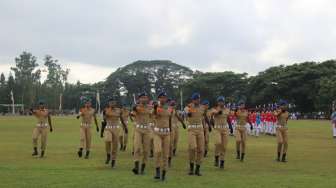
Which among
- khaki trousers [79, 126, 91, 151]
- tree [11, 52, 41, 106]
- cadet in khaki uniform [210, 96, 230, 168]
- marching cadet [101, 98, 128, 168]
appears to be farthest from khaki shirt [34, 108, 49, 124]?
tree [11, 52, 41, 106]

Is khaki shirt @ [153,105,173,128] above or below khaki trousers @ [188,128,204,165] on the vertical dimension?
above

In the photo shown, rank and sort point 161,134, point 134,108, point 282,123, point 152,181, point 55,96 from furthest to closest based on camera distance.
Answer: point 55,96
point 282,123
point 134,108
point 161,134
point 152,181

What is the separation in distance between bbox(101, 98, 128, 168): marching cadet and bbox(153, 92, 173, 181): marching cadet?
11.1ft

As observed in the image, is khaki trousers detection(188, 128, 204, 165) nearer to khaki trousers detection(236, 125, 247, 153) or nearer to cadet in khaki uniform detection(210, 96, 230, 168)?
cadet in khaki uniform detection(210, 96, 230, 168)

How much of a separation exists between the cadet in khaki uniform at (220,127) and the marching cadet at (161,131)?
12.8 ft

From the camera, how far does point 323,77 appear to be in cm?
9919

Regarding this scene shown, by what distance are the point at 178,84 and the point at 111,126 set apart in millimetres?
125869

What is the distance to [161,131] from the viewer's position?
1623cm

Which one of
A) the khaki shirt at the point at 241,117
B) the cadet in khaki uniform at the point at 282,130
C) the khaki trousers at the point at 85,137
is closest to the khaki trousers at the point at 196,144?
the khaki shirt at the point at 241,117

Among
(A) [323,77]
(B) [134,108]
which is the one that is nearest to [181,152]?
(B) [134,108]

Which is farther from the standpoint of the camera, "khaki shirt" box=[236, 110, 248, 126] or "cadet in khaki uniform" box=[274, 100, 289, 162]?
"khaki shirt" box=[236, 110, 248, 126]

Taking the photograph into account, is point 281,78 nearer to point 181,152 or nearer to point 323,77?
point 323,77

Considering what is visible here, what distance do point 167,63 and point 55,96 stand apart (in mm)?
34541

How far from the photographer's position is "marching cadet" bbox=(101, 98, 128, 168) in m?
19.8
